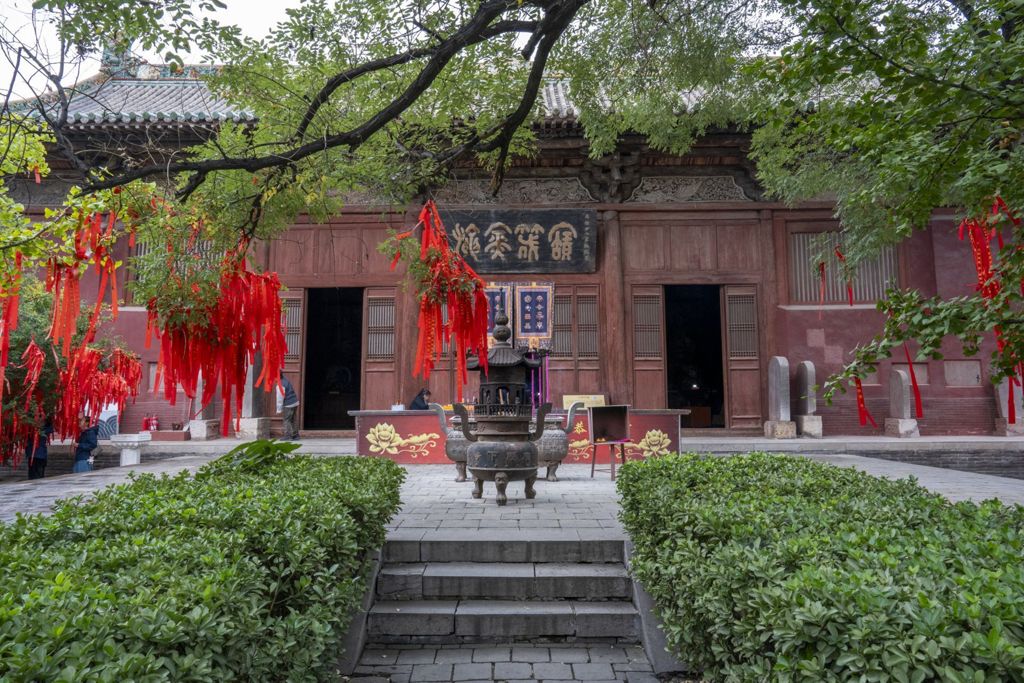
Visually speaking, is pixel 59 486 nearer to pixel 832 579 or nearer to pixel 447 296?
pixel 447 296

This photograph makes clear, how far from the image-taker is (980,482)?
305 inches

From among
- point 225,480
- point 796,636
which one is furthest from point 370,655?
point 796,636

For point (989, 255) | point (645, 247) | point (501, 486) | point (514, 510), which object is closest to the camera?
point (989, 255)

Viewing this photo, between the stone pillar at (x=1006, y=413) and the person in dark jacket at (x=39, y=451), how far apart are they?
48.4 ft

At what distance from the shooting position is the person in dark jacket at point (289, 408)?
10.9 m

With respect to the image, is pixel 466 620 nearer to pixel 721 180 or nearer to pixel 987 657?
pixel 987 657

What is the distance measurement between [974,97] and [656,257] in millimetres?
9242

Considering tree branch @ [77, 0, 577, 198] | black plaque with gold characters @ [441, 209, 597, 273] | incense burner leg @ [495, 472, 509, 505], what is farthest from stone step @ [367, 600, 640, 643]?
black plaque with gold characters @ [441, 209, 597, 273]

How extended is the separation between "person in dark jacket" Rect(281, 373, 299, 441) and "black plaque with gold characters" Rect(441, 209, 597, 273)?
364 centimetres

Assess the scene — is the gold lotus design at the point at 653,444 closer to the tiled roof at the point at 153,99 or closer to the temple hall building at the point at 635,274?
the temple hall building at the point at 635,274

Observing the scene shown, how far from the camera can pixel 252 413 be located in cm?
1098

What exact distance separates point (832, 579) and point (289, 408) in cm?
1039

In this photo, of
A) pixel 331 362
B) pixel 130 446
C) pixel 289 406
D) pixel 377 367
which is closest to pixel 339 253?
pixel 377 367

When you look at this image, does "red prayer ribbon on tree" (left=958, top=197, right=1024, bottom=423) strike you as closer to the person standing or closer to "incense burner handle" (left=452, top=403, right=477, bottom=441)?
"incense burner handle" (left=452, top=403, right=477, bottom=441)
